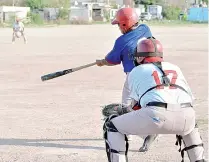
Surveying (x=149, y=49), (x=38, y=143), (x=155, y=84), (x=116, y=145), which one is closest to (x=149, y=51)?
(x=149, y=49)

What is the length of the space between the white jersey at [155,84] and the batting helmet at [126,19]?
7.03 feet

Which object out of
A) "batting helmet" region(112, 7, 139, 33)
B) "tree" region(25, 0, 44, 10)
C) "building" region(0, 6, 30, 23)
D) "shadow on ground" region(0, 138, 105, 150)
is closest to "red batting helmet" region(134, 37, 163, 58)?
"batting helmet" region(112, 7, 139, 33)

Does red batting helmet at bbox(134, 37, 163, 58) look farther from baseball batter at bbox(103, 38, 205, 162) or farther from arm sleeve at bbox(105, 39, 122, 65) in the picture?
arm sleeve at bbox(105, 39, 122, 65)

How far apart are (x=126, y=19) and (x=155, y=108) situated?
8.43 ft

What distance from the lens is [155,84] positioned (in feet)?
15.9

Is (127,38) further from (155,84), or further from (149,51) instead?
(155,84)

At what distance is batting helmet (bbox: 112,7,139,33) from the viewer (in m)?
7.11

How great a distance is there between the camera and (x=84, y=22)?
80.2 m

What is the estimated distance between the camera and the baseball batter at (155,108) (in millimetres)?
4789

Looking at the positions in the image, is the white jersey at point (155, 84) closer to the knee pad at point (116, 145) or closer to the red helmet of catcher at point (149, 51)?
the red helmet of catcher at point (149, 51)

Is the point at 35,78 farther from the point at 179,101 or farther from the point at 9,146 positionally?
the point at 179,101

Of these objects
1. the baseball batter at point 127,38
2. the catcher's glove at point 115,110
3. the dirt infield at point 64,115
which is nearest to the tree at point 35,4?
the dirt infield at point 64,115

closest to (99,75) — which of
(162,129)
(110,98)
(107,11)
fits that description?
(110,98)

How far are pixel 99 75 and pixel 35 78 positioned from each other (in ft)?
6.37
